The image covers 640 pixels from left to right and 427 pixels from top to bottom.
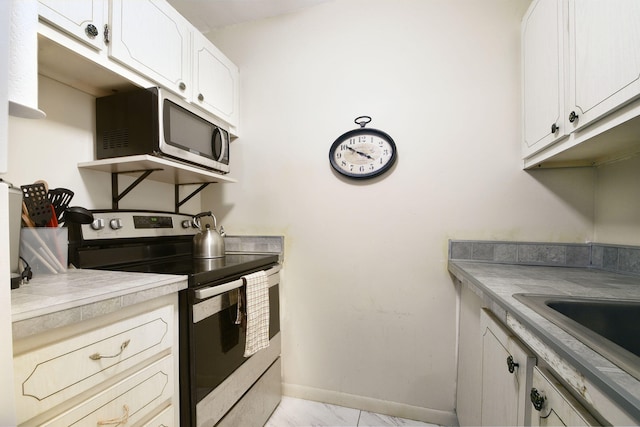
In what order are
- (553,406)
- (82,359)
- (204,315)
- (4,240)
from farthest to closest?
(204,315)
(82,359)
(553,406)
(4,240)

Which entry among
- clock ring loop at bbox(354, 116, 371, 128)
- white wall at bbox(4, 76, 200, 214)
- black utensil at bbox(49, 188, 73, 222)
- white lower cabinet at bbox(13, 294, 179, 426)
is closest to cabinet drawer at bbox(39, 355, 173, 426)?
white lower cabinet at bbox(13, 294, 179, 426)

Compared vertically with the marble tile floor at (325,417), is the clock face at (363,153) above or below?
above

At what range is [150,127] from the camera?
1.17 meters

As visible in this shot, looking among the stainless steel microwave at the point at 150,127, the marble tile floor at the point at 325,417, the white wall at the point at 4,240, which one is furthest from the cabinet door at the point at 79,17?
the marble tile floor at the point at 325,417

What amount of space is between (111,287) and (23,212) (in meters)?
0.54

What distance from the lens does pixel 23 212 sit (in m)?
0.93

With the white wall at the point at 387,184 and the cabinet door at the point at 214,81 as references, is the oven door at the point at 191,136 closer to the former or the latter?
the cabinet door at the point at 214,81

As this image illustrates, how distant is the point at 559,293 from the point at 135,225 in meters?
1.87

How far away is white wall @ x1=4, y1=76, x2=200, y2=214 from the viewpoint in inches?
41.8

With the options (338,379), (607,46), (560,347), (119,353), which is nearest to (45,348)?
(119,353)

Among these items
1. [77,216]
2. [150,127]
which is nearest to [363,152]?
[150,127]

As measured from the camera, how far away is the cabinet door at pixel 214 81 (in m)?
1.51

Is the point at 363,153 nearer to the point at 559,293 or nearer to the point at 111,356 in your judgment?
the point at 559,293

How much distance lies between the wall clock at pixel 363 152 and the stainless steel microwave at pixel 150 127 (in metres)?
0.79
